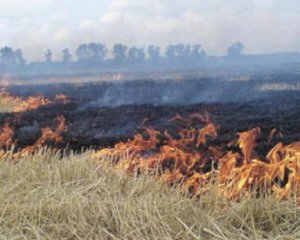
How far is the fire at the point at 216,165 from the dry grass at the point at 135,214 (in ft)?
0.99

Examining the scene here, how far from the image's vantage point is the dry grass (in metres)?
4.18

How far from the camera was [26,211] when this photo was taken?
187 inches

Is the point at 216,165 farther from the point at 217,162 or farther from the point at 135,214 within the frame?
the point at 135,214

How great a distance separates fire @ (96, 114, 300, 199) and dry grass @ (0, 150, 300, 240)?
0.99 feet

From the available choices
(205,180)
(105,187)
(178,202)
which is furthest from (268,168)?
(105,187)

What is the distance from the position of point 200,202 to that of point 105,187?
1.12m

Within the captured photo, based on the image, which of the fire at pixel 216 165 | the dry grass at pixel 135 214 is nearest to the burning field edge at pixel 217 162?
the fire at pixel 216 165

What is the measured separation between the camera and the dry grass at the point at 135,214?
165 inches

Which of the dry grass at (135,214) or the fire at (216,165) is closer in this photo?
the dry grass at (135,214)

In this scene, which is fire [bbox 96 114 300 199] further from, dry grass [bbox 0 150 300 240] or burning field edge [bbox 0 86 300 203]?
dry grass [bbox 0 150 300 240]

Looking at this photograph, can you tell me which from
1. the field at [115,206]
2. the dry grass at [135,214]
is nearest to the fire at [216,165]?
the field at [115,206]

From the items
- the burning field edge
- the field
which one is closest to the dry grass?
the field

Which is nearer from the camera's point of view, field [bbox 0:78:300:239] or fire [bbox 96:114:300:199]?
field [bbox 0:78:300:239]

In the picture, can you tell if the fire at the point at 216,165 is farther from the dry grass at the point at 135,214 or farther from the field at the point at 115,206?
the dry grass at the point at 135,214
